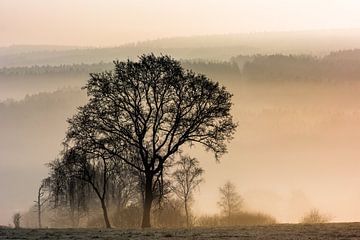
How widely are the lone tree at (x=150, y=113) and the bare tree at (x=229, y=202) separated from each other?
7913 cm

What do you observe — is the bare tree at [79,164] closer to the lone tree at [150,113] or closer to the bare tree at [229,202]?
the lone tree at [150,113]

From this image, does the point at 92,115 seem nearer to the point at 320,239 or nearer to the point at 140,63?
the point at 140,63

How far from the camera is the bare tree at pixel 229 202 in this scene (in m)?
144

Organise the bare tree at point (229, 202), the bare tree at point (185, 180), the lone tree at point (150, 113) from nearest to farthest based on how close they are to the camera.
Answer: the lone tree at point (150, 113) < the bare tree at point (185, 180) < the bare tree at point (229, 202)

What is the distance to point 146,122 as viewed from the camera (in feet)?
206

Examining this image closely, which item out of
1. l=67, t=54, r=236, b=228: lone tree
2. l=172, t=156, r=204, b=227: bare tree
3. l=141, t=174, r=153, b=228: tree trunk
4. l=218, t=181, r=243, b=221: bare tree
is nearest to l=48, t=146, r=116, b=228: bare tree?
l=67, t=54, r=236, b=228: lone tree

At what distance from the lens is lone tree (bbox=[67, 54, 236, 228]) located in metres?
61.8

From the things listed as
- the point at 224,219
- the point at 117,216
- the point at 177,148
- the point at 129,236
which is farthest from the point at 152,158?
the point at 224,219

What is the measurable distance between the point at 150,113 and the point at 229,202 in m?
89.6

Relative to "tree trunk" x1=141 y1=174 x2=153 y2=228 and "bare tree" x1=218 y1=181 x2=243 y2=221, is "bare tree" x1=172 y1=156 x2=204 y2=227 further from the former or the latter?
"tree trunk" x1=141 y1=174 x2=153 y2=228

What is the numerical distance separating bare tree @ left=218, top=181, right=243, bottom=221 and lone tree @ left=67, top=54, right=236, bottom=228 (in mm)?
79132

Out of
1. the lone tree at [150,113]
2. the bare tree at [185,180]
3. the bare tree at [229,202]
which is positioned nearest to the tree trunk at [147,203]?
the lone tree at [150,113]

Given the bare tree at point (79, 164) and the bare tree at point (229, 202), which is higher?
the bare tree at point (79, 164)

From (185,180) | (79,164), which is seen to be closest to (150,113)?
(79,164)
